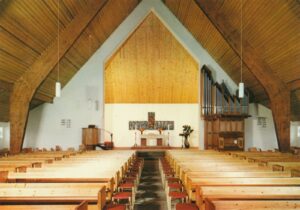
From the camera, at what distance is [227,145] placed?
14.5 metres

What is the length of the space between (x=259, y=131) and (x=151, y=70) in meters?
6.02

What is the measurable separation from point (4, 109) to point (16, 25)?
6.38 m

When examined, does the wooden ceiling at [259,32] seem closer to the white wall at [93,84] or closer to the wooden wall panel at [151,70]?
the white wall at [93,84]

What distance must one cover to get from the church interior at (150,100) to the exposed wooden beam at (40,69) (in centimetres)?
3

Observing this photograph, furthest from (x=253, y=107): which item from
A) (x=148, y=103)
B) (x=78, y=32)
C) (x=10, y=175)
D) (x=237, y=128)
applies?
(x=10, y=175)

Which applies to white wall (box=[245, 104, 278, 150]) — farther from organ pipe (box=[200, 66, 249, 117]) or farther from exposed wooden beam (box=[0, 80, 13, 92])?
exposed wooden beam (box=[0, 80, 13, 92])

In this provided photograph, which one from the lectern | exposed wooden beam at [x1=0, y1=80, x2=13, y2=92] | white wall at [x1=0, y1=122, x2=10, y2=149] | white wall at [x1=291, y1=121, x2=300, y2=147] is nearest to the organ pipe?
white wall at [x1=291, y1=121, x2=300, y2=147]

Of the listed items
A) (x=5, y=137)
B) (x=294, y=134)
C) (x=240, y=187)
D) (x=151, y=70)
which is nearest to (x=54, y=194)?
(x=240, y=187)

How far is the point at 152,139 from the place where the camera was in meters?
18.7

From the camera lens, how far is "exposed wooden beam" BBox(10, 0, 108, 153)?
1127cm

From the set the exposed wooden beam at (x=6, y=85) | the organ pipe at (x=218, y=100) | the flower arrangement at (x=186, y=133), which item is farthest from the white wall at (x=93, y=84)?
the exposed wooden beam at (x=6, y=85)

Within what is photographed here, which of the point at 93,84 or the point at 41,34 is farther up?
the point at 41,34

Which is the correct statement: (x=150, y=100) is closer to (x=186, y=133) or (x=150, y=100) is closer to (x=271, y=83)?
(x=186, y=133)

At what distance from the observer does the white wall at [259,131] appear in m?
15.9
